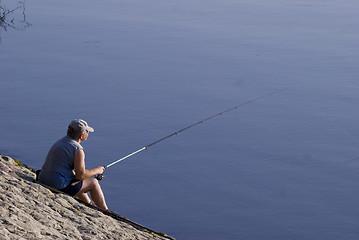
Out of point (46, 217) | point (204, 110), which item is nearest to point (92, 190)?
point (46, 217)

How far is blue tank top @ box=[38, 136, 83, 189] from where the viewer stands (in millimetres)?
6625

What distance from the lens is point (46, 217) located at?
19.5 ft

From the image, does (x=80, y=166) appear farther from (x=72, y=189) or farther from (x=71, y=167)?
(x=72, y=189)

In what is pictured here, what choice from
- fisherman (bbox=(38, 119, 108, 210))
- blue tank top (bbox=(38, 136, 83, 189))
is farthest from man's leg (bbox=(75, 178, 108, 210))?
blue tank top (bbox=(38, 136, 83, 189))

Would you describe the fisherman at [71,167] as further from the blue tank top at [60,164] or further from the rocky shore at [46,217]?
the rocky shore at [46,217]

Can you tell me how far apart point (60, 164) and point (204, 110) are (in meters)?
7.57

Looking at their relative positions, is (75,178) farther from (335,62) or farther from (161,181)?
(335,62)

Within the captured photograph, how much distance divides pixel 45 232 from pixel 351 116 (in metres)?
9.68

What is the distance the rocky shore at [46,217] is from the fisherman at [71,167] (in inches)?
4.3

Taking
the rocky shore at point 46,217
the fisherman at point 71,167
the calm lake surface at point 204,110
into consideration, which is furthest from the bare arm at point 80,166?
the calm lake surface at point 204,110

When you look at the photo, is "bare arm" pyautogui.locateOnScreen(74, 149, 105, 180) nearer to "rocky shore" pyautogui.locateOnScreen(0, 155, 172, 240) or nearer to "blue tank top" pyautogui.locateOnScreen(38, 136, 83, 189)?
"blue tank top" pyautogui.locateOnScreen(38, 136, 83, 189)

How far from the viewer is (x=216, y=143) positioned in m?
12.9

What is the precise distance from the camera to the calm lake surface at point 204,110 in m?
11.0

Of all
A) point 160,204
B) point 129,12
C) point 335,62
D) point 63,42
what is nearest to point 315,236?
point 160,204
